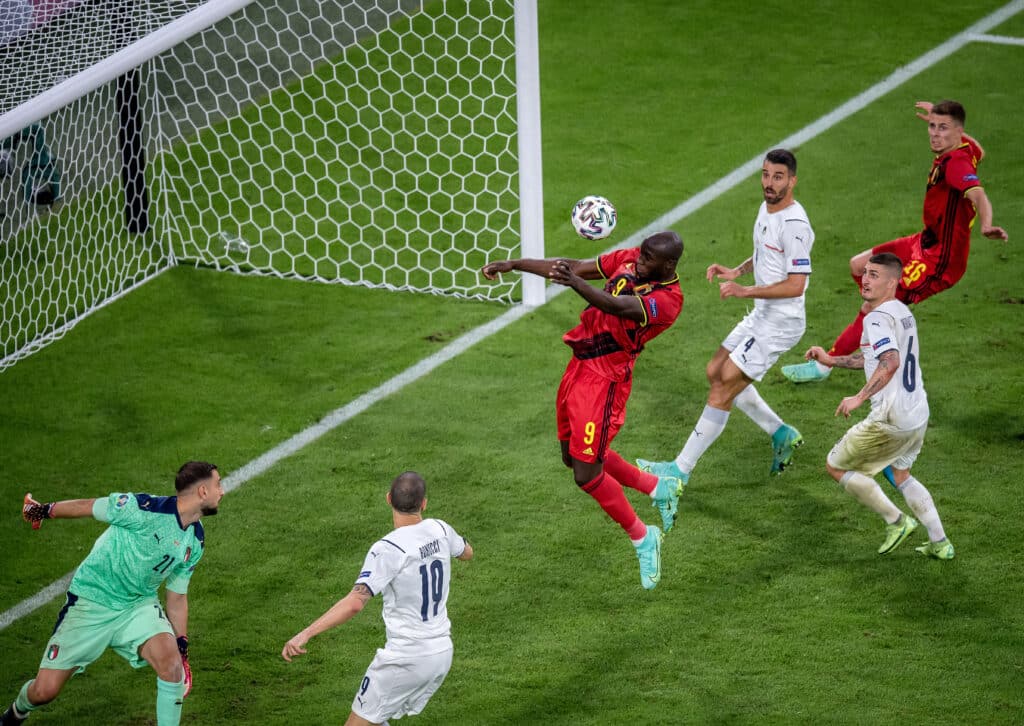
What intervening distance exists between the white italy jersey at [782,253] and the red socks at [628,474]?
121 cm

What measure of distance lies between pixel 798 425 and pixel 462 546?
3608mm

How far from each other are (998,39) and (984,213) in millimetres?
7615

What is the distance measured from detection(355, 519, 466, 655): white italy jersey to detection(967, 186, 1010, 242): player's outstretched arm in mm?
4147

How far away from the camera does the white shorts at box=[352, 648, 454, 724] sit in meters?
5.43

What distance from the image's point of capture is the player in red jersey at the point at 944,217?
27.1 ft

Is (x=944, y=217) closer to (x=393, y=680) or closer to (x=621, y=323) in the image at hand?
(x=621, y=323)

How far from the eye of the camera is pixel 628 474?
23.9ft

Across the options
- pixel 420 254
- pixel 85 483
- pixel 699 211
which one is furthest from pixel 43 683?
pixel 699 211

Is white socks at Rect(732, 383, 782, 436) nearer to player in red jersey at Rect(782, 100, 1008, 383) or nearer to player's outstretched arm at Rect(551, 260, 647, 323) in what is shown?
player in red jersey at Rect(782, 100, 1008, 383)

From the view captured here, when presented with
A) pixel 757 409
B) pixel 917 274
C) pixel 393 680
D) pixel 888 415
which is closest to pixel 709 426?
pixel 757 409

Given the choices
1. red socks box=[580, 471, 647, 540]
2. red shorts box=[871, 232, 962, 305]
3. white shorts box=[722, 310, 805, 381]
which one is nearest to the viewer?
red socks box=[580, 471, 647, 540]

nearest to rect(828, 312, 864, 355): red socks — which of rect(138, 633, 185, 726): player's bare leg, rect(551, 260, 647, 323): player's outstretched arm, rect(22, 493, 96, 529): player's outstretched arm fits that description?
rect(551, 260, 647, 323): player's outstretched arm

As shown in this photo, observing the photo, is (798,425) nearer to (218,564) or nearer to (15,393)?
(218,564)

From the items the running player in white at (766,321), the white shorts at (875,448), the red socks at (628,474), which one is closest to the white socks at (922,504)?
the white shorts at (875,448)
